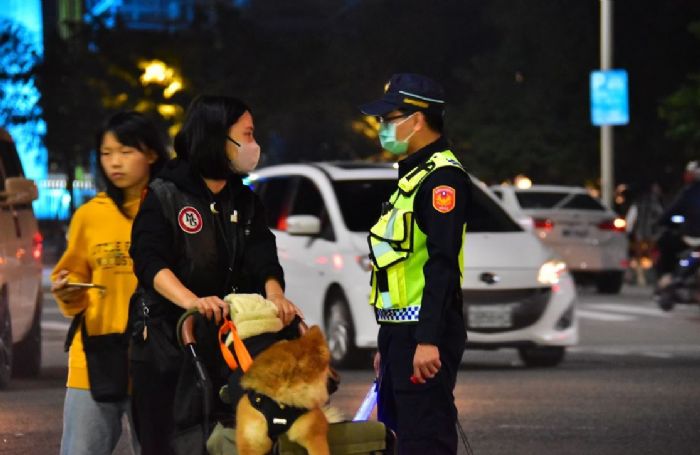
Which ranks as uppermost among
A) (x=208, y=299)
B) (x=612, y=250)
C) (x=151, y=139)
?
(x=151, y=139)

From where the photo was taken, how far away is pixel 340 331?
14.4 m

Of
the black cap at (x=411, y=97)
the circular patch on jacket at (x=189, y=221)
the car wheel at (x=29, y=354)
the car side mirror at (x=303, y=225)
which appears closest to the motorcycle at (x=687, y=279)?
the car side mirror at (x=303, y=225)

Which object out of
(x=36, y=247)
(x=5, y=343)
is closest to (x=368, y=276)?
(x=36, y=247)

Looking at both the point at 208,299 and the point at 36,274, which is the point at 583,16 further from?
the point at 208,299

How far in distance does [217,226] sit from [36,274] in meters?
8.81

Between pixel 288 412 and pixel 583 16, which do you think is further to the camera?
pixel 583 16

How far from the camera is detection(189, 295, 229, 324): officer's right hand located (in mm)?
5141

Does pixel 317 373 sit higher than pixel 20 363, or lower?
higher

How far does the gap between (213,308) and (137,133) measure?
1.44 metres

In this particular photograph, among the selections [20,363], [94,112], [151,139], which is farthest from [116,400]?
[94,112]

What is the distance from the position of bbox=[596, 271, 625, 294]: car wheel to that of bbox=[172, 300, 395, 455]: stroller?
22.4m

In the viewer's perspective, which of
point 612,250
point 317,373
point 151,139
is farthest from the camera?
point 612,250

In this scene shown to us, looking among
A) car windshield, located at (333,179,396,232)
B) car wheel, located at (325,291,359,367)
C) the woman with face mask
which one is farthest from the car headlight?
the woman with face mask

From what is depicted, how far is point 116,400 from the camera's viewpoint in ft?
20.7
